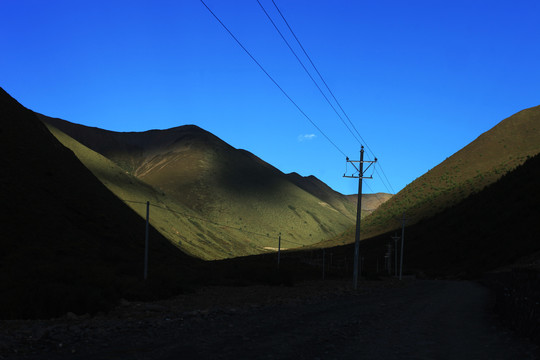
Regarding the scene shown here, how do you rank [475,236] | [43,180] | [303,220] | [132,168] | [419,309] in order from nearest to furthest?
[419,309] → [43,180] → [475,236] → [303,220] → [132,168]

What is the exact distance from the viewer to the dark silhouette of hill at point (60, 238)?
16.9 m

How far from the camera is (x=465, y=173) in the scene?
11062 cm

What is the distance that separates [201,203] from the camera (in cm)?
15975

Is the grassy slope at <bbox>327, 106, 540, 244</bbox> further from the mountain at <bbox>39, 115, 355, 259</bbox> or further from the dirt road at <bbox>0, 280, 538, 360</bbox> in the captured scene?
the dirt road at <bbox>0, 280, 538, 360</bbox>

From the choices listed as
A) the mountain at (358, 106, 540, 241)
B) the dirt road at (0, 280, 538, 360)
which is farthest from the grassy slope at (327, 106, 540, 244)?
the dirt road at (0, 280, 538, 360)

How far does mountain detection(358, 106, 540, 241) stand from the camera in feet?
333

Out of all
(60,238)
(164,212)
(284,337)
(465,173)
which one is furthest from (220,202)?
(284,337)

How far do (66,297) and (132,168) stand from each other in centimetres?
18812

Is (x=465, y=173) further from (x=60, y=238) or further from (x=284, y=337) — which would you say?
(x=284, y=337)

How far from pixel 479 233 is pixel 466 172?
3939cm

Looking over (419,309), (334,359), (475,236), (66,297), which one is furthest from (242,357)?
(475,236)

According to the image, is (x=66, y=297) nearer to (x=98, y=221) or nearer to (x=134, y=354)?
(x=134, y=354)

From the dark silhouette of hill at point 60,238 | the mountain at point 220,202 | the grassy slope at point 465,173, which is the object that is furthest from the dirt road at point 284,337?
the grassy slope at point 465,173

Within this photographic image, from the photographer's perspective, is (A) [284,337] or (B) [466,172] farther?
(B) [466,172]
